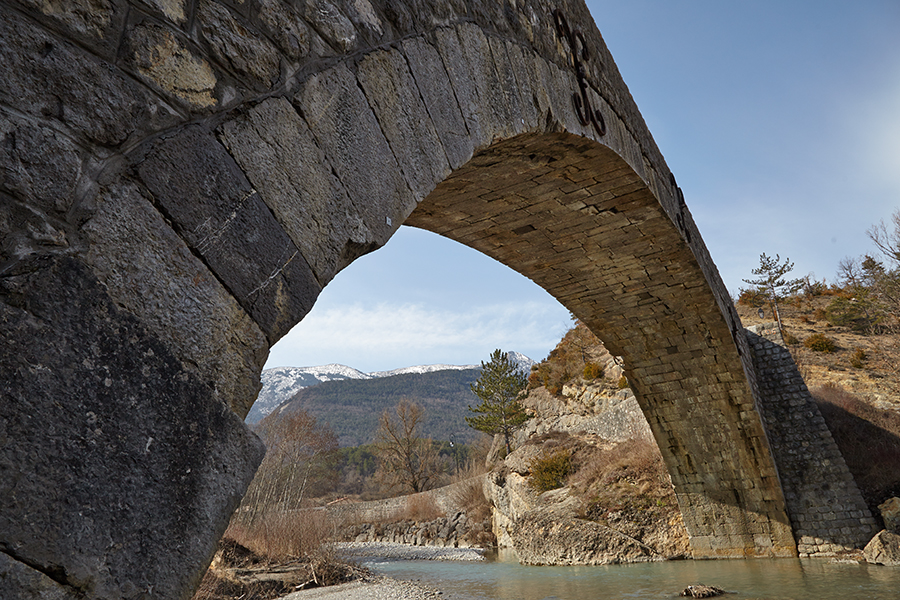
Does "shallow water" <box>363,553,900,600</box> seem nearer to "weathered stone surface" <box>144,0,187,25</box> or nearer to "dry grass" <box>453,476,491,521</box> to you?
"weathered stone surface" <box>144,0,187,25</box>

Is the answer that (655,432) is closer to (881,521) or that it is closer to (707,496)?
(707,496)

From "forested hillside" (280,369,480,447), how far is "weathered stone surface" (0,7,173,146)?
87.6 m

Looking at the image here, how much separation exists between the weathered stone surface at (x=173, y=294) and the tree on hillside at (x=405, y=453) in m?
33.8

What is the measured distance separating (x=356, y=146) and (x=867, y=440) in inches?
537

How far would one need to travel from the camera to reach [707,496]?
417 inches

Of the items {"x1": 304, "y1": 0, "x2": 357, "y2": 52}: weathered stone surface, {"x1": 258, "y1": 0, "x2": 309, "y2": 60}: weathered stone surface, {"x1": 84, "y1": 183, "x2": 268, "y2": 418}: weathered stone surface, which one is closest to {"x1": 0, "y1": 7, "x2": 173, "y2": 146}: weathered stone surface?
{"x1": 84, "y1": 183, "x2": 268, "y2": 418}: weathered stone surface

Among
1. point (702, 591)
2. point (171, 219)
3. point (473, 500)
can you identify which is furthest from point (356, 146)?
point (473, 500)

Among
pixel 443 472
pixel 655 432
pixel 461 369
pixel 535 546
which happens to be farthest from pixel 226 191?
pixel 461 369

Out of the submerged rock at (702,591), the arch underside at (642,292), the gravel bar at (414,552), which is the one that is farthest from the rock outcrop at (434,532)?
the submerged rock at (702,591)

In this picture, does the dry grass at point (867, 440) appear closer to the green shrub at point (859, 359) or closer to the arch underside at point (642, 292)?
the arch underside at point (642, 292)

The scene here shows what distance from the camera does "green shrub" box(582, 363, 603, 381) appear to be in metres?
19.8

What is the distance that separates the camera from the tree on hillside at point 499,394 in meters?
25.1

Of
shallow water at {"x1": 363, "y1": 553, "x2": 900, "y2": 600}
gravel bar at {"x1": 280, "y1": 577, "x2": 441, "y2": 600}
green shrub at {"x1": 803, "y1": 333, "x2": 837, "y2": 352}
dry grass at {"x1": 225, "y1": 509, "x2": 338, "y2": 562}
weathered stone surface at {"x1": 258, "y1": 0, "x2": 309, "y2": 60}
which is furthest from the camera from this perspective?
green shrub at {"x1": 803, "y1": 333, "x2": 837, "y2": 352}

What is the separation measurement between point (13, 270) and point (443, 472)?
39.7 m
